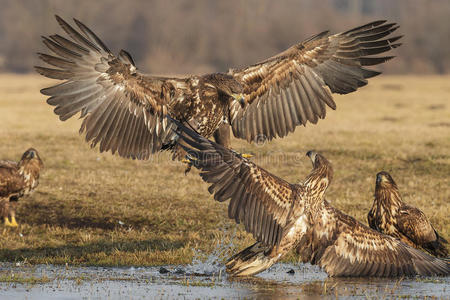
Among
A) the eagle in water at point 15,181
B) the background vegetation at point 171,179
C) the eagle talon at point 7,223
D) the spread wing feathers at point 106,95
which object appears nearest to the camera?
the spread wing feathers at point 106,95

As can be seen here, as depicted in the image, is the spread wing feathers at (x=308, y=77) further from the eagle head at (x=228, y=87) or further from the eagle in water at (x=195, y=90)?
the eagle head at (x=228, y=87)

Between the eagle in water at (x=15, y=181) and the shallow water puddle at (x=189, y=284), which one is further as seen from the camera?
the eagle in water at (x=15, y=181)

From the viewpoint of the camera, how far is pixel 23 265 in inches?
334

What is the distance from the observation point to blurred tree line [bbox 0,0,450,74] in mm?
62312

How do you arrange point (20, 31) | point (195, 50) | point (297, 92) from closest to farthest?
point (297, 92) < point (195, 50) < point (20, 31)

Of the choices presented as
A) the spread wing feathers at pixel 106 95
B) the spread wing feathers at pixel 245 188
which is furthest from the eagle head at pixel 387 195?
the spread wing feathers at pixel 106 95

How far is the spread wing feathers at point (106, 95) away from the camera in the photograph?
8188mm

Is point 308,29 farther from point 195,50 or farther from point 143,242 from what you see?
point 143,242

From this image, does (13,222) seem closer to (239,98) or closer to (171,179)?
(171,179)

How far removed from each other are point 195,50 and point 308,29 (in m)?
10.4

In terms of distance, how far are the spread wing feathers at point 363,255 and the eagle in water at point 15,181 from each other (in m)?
4.58

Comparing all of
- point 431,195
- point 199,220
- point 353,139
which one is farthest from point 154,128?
point 353,139

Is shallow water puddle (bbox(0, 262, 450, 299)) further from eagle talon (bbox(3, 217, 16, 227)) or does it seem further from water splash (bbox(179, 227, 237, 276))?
eagle talon (bbox(3, 217, 16, 227))

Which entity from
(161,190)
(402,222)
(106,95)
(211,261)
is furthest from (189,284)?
(161,190)
